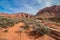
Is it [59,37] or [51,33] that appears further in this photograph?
[51,33]

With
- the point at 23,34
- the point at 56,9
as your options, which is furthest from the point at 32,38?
the point at 56,9

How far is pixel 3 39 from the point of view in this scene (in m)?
9.75

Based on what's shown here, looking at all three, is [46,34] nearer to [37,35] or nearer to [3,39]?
[37,35]

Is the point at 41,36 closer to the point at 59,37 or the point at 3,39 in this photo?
the point at 59,37

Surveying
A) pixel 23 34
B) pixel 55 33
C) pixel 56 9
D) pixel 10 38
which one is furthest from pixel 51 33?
pixel 56 9

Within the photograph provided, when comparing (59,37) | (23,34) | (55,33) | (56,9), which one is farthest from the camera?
(56,9)

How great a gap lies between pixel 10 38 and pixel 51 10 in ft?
139

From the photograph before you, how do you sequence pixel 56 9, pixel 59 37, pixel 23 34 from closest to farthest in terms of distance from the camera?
1. pixel 59 37
2. pixel 23 34
3. pixel 56 9

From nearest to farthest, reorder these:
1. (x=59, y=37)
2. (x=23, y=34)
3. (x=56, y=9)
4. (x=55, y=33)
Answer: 1. (x=59, y=37)
2. (x=55, y=33)
3. (x=23, y=34)
4. (x=56, y=9)

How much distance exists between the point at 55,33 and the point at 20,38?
2.72m

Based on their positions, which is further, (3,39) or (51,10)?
(51,10)

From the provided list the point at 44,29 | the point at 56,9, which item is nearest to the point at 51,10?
the point at 56,9

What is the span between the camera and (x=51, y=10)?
51031 mm

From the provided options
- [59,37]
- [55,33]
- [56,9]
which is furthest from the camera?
[56,9]
